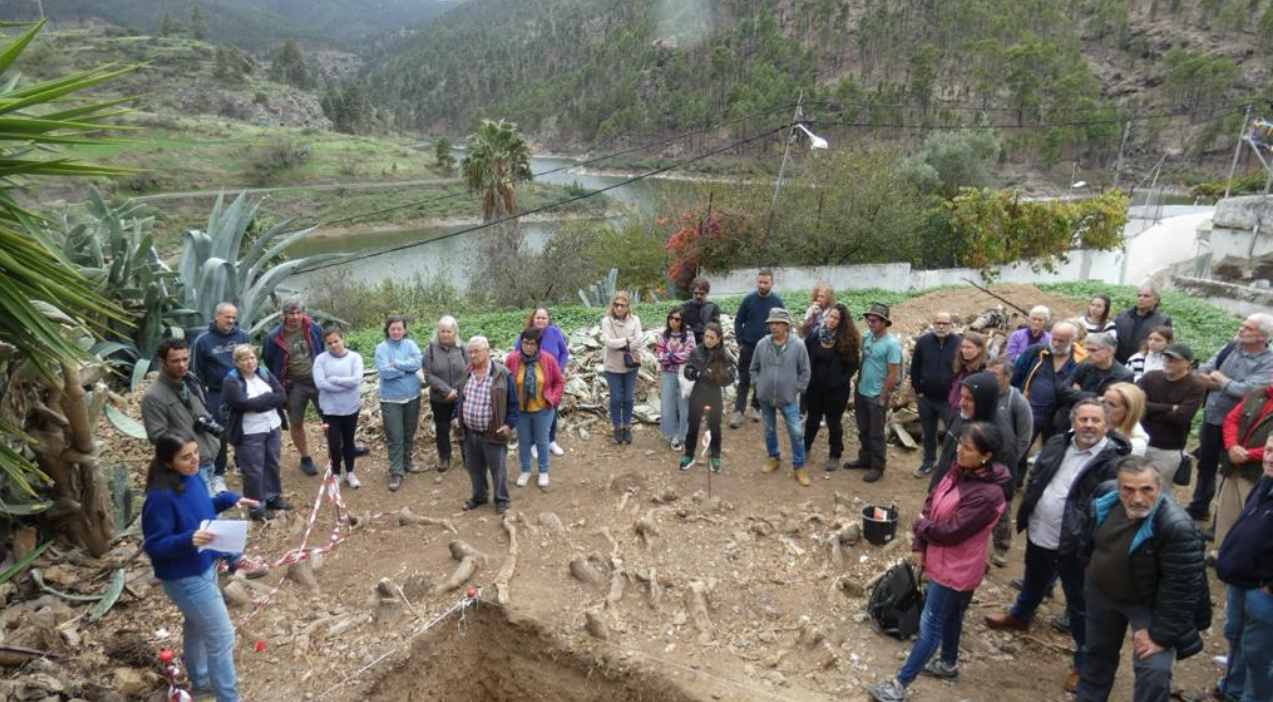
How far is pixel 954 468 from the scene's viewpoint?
3852mm

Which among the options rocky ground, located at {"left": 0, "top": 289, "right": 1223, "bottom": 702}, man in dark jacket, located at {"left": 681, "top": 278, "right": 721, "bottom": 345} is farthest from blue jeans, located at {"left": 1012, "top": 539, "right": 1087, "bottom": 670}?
man in dark jacket, located at {"left": 681, "top": 278, "right": 721, "bottom": 345}

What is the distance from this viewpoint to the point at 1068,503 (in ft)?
12.9

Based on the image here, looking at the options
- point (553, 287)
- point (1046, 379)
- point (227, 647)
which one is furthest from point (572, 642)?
point (553, 287)

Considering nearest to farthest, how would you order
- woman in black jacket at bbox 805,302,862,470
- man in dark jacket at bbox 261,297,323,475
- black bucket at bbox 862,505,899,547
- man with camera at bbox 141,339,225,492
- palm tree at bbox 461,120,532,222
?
1. man with camera at bbox 141,339,225,492
2. black bucket at bbox 862,505,899,547
3. man in dark jacket at bbox 261,297,323,475
4. woman in black jacket at bbox 805,302,862,470
5. palm tree at bbox 461,120,532,222

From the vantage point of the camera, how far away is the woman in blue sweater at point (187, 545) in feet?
11.6

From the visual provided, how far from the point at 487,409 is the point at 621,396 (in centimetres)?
193

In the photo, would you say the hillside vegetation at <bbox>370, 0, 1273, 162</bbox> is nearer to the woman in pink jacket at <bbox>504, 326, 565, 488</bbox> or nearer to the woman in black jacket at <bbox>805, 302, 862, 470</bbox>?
the woman in black jacket at <bbox>805, 302, 862, 470</bbox>

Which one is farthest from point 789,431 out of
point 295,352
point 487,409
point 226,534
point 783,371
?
point 226,534

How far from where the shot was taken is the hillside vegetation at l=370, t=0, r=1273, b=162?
218 feet

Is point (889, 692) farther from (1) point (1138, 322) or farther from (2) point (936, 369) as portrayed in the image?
(1) point (1138, 322)

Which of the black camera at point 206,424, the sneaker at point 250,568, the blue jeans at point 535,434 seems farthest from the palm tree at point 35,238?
the blue jeans at point 535,434

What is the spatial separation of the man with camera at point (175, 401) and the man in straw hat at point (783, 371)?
4257mm

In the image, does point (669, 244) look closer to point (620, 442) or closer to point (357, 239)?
point (620, 442)

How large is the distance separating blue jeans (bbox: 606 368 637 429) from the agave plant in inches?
155
